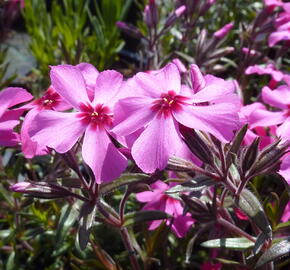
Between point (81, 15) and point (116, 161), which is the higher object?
point (116, 161)

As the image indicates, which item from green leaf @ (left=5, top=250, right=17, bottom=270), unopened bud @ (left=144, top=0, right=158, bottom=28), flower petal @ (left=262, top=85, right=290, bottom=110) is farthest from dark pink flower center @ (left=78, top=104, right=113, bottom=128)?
unopened bud @ (left=144, top=0, right=158, bottom=28)

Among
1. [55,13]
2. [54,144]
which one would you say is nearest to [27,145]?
[54,144]

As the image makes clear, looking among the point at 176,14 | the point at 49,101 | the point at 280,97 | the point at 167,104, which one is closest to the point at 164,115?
the point at 167,104

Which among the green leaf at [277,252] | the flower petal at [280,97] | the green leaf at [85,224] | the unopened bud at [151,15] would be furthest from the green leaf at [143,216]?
the unopened bud at [151,15]

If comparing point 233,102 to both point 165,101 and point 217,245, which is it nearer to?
point 165,101

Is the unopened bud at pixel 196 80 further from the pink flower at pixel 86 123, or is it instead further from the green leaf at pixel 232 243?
the green leaf at pixel 232 243

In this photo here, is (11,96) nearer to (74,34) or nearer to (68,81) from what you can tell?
(68,81)

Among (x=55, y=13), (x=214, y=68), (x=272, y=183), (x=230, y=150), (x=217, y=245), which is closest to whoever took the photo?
(x=230, y=150)
